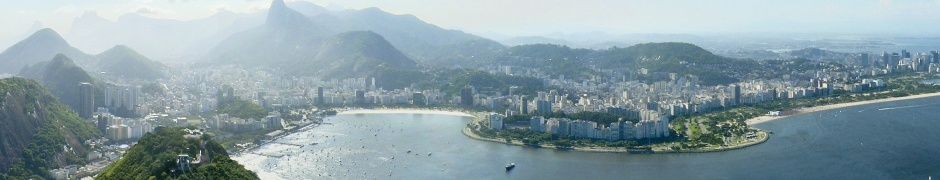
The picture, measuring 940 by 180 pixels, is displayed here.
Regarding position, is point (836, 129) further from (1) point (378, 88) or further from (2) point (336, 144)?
(1) point (378, 88)

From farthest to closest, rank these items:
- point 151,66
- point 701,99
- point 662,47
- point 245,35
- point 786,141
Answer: point 245,35 → point 662,47 → point 151,66 → point 701,99 → point 786,141

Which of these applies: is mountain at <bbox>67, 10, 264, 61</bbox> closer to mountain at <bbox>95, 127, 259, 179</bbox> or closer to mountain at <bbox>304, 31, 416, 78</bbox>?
mountain at <bbox>304, 31, 416, 78</bbox>

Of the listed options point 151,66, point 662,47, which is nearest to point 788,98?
point 662,47

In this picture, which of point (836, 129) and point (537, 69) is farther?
point (537, 69)

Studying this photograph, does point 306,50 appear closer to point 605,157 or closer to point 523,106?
point 523,106

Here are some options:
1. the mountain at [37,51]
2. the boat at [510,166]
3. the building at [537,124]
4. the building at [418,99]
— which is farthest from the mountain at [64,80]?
the boat at [510,166]

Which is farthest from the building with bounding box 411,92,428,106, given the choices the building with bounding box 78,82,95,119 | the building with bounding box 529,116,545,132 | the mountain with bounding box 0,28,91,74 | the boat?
the mountain with bounding box 0,28,91,74

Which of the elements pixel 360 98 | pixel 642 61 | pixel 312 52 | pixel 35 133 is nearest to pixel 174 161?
pixel 35 133
